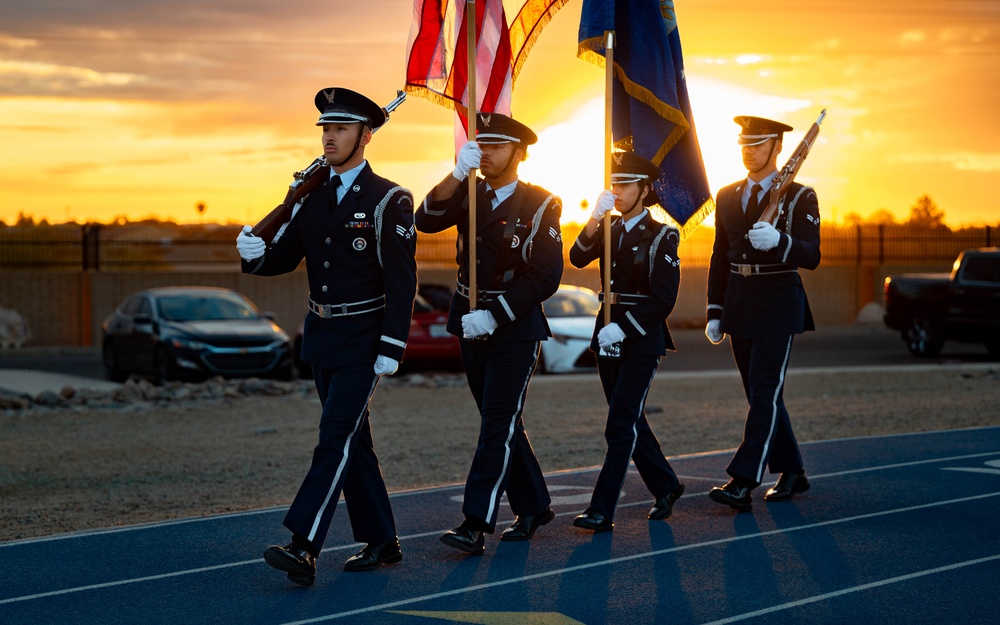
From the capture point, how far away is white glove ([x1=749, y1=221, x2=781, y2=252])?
7.70m

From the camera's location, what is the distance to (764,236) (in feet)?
25.3

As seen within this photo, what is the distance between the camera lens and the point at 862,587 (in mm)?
6098

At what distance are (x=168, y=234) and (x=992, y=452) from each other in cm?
5554

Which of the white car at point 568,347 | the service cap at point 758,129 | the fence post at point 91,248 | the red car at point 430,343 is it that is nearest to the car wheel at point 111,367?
the red car at point 430,343

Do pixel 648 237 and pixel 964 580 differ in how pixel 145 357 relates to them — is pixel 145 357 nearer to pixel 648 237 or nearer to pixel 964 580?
pixel 648 237

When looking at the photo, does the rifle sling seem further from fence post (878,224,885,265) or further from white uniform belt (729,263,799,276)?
fence post (878,224,885,265)

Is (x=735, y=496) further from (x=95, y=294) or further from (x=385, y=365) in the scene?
(x=95, y=294)

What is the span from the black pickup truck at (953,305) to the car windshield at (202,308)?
1142cm

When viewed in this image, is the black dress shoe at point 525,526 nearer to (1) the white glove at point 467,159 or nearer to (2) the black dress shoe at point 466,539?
(2) the black dress shoe at point 466,539

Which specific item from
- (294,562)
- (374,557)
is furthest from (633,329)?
(294,562)

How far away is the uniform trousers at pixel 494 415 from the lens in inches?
268

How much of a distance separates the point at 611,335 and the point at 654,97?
1694 millimetres

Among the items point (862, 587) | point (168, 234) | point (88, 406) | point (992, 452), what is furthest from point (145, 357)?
point (168, 234)

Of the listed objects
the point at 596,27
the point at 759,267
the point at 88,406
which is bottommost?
the point at 88,406
